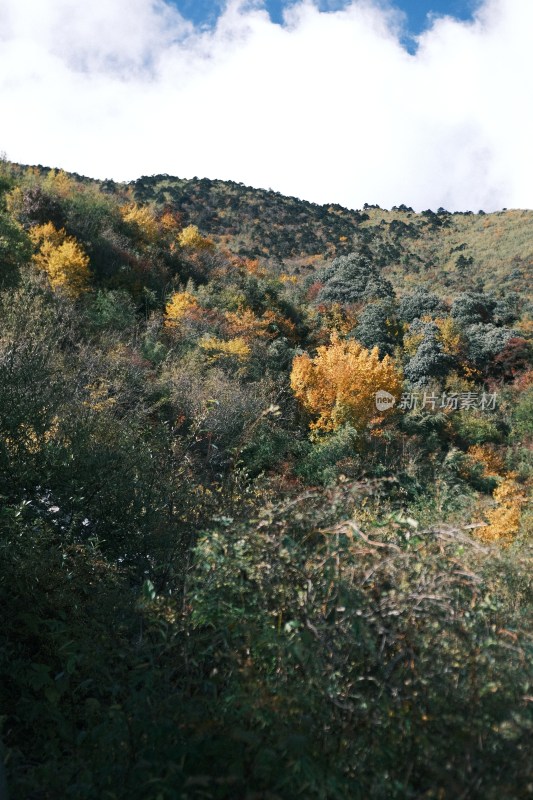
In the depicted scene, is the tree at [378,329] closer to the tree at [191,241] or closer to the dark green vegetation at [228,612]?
the tree at [191,241]

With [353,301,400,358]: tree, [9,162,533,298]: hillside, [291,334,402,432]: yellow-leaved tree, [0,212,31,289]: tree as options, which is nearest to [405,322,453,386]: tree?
[353,301,400,358]: tree

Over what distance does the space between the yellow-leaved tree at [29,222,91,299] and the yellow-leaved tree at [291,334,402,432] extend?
8.51 m

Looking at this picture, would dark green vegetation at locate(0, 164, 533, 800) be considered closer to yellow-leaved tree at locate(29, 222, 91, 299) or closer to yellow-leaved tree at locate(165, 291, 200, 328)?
yellow-leaved tree at locate(29, 222, 91, 299)

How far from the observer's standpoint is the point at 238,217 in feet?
182

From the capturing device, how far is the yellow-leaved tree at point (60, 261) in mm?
19828

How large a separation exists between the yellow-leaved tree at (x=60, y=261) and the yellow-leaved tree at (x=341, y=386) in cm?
851

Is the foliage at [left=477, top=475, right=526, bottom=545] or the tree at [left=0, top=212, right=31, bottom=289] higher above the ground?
the tree at [left=0, top=212, right=31, bottom=289]

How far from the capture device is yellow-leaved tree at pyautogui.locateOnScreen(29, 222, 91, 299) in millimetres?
19828

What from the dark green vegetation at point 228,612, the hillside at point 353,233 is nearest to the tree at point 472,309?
the hillside at point 353,233

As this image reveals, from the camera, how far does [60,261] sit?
65.8 ft

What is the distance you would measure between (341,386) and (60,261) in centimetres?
1093

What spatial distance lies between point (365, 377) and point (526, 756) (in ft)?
59.7

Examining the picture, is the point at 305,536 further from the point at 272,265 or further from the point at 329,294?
the point at 272,265

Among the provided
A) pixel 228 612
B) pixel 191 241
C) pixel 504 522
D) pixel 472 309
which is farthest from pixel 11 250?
pixel 472 309
